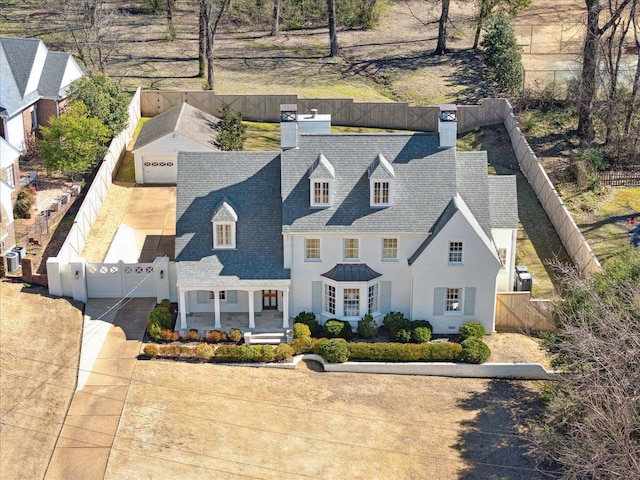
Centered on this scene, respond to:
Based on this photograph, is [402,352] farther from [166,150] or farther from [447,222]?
[166,150]

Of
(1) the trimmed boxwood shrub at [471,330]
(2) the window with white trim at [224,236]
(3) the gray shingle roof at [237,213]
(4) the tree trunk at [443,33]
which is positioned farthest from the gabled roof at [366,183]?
(4) the tree trunk at [443,33]

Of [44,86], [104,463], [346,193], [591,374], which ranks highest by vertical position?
[44,86]

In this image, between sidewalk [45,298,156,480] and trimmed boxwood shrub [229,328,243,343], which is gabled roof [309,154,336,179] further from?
sidewalk [45,298,156,480]

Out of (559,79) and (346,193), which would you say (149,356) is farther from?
(559,79)

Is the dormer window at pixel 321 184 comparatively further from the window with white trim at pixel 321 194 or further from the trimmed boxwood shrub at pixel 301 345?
the trimmed boxwood shrub at pixel 301 345

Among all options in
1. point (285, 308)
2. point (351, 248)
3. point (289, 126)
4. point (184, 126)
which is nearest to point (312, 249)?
point (351, 248)

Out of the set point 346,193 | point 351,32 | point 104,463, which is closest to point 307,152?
point 346,193
